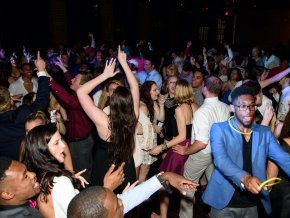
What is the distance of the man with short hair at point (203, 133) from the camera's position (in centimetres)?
340

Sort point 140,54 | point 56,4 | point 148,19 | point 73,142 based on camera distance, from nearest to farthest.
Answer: point 73,142 < point 140,54 < point 56,4 < point 148,19

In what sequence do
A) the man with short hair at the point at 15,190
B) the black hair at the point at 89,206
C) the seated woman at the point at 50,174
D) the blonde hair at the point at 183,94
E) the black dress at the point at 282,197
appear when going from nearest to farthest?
the black hair at the point at 89,206 < the man with short hair at the point at 15,190 < the seated woman at the point at 50,174 < the black dress at the point at 282,197 < the blonde hair at the point at 183,94

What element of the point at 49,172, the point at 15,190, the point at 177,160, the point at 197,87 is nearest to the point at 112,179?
the point at 49,172

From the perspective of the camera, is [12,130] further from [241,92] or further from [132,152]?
[241,92]

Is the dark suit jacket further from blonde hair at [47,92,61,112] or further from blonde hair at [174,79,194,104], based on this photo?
blonde hair at [174,79,194,104]

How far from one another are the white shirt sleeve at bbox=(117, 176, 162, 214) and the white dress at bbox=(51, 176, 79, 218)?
0.38m

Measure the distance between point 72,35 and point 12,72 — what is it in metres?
8.65

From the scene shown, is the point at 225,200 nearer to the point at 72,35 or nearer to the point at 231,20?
the point at 72,35

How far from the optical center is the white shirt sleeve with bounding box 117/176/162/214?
2.24 meters

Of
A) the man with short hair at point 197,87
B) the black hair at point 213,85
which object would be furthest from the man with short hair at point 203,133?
the man with short hair at point 197,87

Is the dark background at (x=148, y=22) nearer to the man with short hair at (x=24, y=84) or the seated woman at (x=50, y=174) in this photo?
the man with short hair at (x=24, y=84)

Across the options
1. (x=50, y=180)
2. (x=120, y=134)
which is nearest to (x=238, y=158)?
(x=120, y=134)

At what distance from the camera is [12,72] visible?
260 inches

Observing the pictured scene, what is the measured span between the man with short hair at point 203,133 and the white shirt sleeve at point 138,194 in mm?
1221
